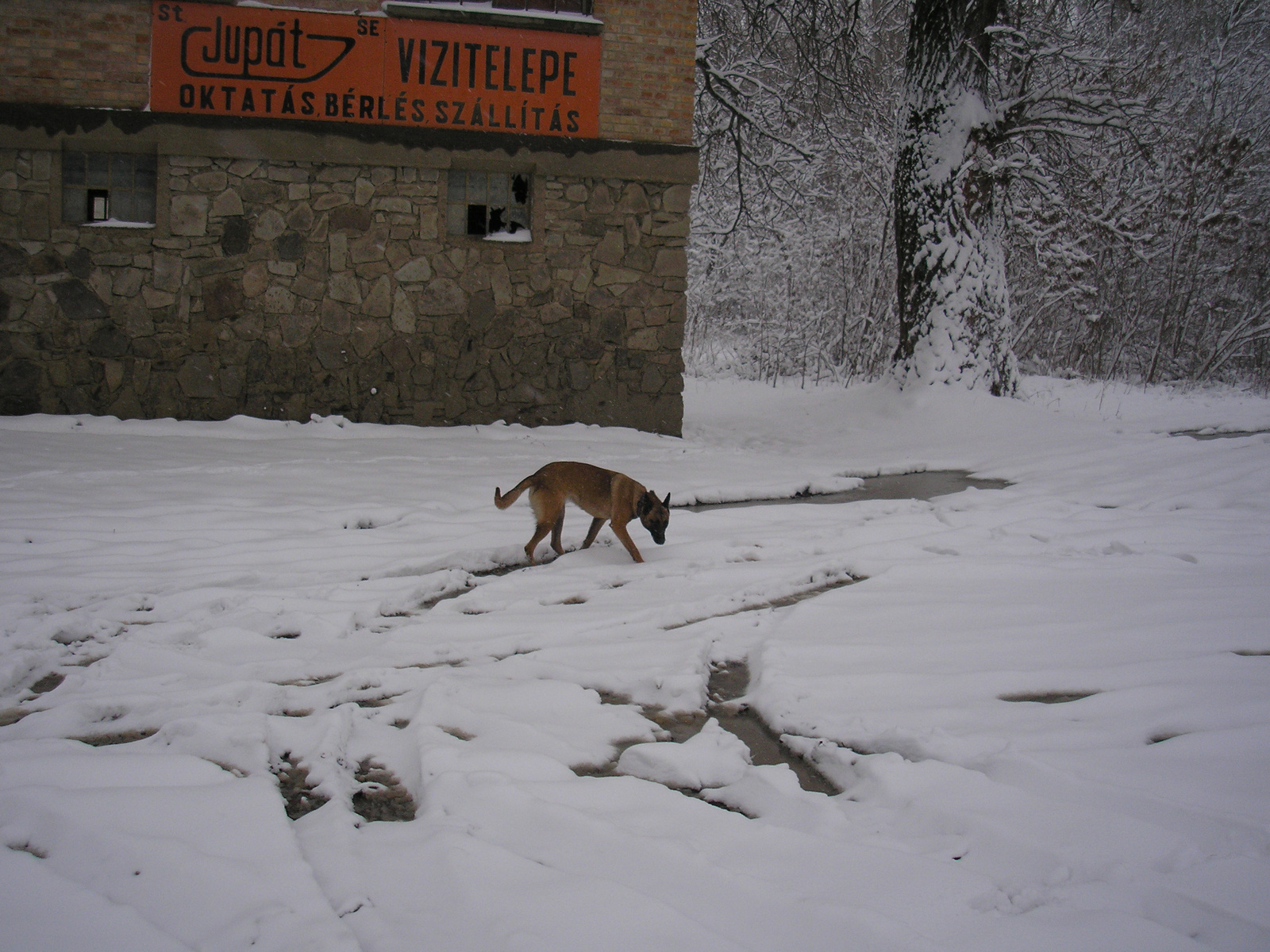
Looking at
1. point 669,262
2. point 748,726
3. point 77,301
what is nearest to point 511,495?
point 748,726

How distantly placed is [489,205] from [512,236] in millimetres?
478

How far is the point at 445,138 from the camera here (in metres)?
9.96

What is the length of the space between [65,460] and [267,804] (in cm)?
634

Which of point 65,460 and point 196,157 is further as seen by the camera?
point 196,157

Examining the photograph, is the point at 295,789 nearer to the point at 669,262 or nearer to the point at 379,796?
the point at 379,796

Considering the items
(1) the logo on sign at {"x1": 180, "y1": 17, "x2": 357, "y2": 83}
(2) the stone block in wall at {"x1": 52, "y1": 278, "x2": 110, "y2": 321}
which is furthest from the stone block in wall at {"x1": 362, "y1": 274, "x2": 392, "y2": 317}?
(2) the stone block in wall at {"x1": 52, "y1": 278, "x2": 110, "y2": 321}

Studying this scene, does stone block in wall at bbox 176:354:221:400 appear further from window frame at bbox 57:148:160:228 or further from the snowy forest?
the snowy forest

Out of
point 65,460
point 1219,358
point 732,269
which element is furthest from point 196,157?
point 1219,358

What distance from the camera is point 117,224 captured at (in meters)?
9.73

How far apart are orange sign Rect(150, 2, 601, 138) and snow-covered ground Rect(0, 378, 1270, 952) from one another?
17.0 feet

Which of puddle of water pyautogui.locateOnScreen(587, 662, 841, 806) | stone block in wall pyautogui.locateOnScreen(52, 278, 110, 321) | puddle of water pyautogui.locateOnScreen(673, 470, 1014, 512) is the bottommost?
puddle of water pyautogui.locateOnScreen(587, 662, 841, 806)

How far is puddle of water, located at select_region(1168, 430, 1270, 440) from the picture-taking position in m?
10.3

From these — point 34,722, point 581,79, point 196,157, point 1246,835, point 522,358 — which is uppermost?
point 581,79

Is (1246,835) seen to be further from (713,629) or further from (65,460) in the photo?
(65,460)
